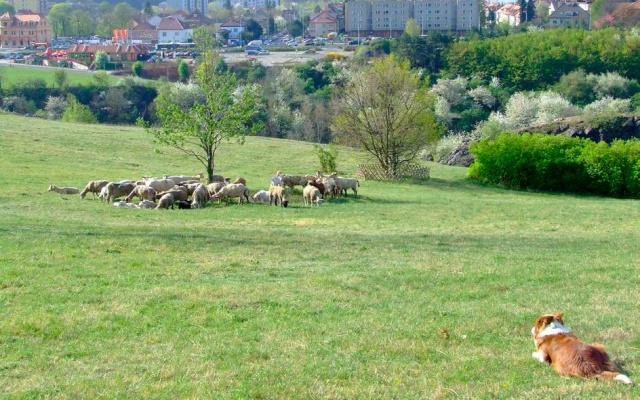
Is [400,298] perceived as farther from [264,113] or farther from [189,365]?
[264,113]

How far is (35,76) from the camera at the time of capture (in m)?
105

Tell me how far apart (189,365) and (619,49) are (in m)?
104

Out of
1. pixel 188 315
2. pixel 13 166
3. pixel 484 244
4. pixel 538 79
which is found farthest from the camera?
pixel 538 79

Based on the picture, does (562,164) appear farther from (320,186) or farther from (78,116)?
(78,116)

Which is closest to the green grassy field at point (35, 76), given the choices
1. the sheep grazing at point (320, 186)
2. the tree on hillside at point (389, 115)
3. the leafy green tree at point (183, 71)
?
the leafy green tree at point (183, 71)

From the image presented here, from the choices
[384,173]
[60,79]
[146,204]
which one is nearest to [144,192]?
[146,204]

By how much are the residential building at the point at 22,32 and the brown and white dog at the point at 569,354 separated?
17504 cm

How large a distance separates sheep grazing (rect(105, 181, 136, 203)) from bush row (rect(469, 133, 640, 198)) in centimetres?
2124

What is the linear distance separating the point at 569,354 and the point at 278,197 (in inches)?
859

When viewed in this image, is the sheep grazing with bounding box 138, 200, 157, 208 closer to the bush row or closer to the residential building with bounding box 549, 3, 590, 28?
the bush row

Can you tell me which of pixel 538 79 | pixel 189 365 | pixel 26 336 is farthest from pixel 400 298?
pixel 538 79

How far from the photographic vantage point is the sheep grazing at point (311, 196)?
31469 mm

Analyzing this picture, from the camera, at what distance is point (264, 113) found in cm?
8900

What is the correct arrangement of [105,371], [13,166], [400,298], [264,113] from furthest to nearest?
[264,113] < [13,166] < [400,298] < [105,371]
